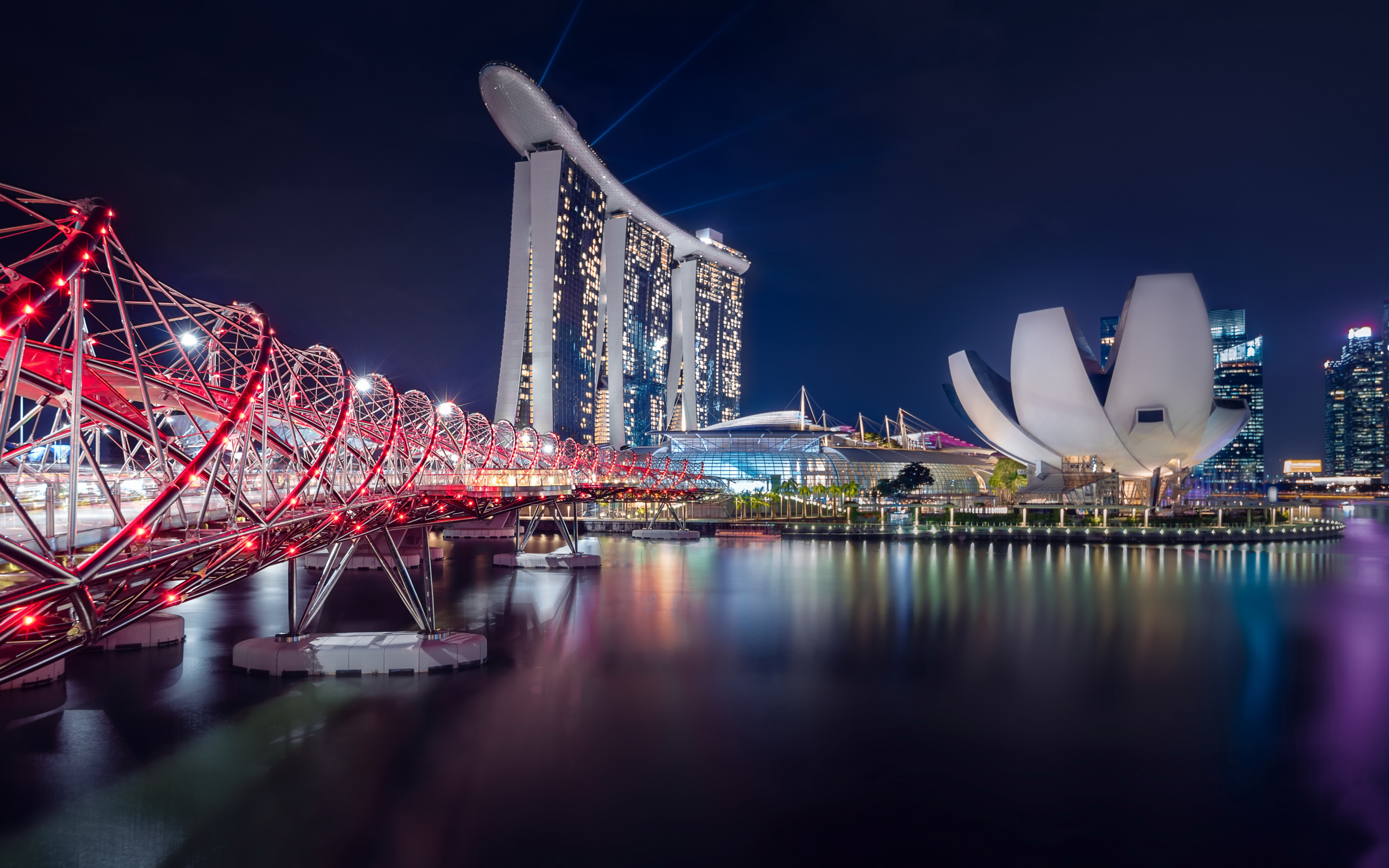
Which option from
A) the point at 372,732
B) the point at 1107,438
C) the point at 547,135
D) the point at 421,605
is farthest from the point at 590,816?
the point at 547,135

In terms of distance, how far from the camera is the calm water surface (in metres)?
8.57

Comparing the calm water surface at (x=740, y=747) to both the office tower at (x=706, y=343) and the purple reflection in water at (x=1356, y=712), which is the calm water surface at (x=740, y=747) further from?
the office tower at (x=706, y=343)

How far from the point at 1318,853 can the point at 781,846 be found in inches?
216

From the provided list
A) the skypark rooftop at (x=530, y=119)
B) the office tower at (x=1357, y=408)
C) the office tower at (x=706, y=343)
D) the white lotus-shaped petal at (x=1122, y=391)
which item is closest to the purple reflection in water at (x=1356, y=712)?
the white lotus-shaped petal at (x=1122, y=391)

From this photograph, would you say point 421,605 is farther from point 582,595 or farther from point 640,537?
point 640,537

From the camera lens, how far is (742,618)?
20312 mm

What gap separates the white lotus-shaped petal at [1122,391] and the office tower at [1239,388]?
108 metres

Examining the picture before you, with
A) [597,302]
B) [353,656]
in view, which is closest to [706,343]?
[597,302]

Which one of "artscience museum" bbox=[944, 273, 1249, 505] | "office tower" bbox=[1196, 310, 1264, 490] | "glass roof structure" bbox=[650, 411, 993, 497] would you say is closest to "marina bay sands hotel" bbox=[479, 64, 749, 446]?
"glass roof structure" bbox=[650, 411, 993, 497]

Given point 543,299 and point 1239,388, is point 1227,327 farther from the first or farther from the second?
point 543,299

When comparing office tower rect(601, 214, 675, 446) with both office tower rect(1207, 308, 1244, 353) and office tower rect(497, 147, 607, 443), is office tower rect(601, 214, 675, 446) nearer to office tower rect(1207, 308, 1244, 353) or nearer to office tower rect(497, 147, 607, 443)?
office tower rect(497, 147, 607, 443)

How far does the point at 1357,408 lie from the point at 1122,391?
149613 mm

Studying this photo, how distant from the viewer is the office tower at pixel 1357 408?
159500 millimetres

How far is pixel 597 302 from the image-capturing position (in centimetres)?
8706
